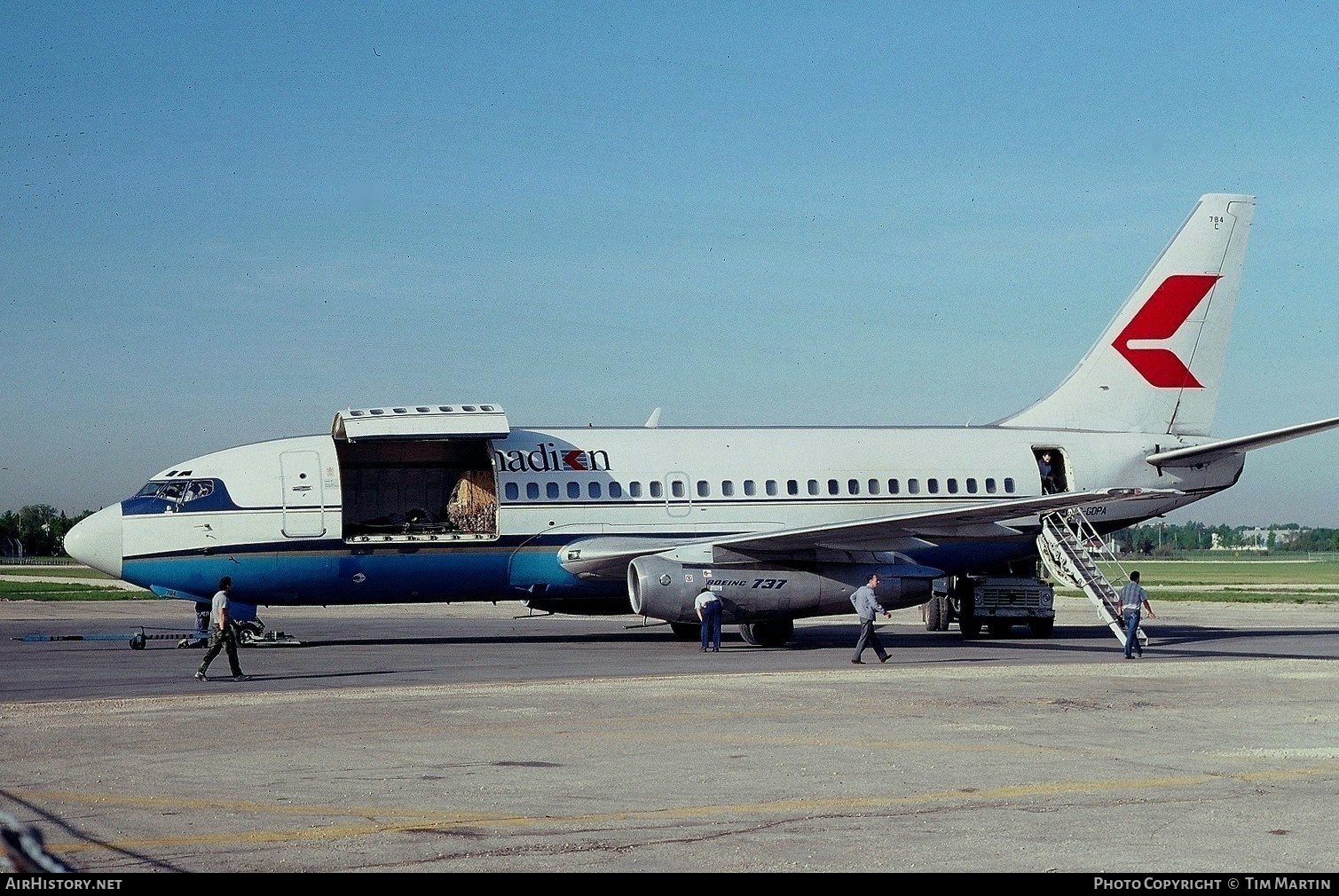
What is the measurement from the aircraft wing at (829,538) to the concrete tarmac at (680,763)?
2.84 metres

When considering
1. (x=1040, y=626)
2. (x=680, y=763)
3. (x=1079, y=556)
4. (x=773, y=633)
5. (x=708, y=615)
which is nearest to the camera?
(x=680, y=763)

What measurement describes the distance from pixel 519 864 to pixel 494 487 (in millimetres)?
22506

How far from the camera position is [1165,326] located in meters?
36.4

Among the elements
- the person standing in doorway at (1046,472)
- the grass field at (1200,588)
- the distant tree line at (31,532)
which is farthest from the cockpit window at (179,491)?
the distant tree line at (31,532)

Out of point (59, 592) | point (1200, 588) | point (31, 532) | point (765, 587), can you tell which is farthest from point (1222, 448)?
point (31, 532)

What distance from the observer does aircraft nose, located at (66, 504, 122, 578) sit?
29484mm

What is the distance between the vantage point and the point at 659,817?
10.9m

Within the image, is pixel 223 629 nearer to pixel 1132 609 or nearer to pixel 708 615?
pixel 708 615

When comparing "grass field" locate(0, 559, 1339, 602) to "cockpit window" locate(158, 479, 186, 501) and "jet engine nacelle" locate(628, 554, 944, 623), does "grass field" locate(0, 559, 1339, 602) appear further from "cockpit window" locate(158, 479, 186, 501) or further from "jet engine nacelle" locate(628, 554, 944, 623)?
"cockpit window" locate(158, 479, 186, 501)

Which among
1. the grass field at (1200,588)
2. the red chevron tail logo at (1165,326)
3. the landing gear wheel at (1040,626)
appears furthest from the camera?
the grass field at (1200,588)

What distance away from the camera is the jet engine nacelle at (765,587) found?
2917 centimetres

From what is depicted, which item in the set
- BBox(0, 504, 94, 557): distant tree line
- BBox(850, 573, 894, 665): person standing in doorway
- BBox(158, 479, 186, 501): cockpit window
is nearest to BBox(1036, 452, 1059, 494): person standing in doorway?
BBox(850, 573, 894, 665): person standing in doorway

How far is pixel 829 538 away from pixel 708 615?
2.87m

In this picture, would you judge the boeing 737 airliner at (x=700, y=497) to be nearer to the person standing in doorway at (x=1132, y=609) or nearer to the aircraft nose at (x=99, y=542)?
the aircraft nose at (x=99, y=542)
